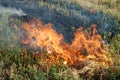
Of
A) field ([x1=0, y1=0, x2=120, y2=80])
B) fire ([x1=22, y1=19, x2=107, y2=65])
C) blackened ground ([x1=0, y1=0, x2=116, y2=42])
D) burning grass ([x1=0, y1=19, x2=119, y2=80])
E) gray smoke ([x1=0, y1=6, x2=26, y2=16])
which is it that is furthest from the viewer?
blackened ground ([x1=0, y1=0, x2=116, y2=42])

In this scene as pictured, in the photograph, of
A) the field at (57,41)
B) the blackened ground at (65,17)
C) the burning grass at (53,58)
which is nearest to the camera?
the burning grass at (53,58)

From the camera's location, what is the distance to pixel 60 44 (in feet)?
41.3

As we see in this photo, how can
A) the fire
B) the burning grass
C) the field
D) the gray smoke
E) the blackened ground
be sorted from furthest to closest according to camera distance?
the blackened ground → the gray smoke → the fire → the field → the burning grass

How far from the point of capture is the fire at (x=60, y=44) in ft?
39.2

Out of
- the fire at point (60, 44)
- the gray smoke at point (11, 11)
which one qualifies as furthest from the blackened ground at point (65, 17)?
the fire at point (60, 44)

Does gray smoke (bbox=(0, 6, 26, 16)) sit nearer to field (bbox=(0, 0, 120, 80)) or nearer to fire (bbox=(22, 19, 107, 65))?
field (bbox=(0, 0, 120, 80))

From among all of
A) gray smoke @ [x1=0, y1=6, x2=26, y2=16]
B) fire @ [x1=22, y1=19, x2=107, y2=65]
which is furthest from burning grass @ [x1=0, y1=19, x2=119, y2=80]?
gray smoke @ [x1=0, y1=6, x2=26, y2=16]

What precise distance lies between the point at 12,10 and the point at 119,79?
223 inches

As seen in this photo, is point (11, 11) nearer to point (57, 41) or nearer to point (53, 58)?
point (57, 41)

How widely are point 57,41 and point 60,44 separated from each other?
0.15m

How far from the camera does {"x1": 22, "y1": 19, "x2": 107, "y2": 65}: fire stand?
1194 cm

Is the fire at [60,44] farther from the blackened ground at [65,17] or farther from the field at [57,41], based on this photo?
the blackened ground at [65,17]

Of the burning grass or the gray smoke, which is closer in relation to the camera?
the burning grass

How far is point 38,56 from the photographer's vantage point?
11.7m
